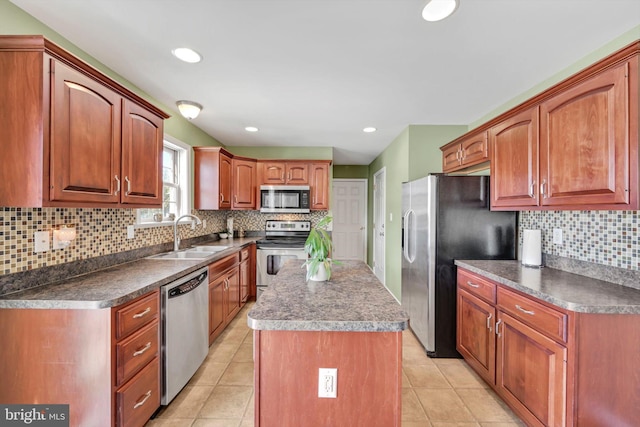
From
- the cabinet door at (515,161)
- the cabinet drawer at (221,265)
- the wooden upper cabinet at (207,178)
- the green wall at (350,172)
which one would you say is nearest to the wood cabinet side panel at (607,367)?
the cabinet door at (515,161)

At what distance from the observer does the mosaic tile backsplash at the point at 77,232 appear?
146 cm

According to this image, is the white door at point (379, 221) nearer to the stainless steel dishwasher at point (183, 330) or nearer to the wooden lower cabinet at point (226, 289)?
the wooden lower cabinet at point (226, 289)

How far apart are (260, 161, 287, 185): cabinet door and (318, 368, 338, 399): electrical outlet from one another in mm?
3534

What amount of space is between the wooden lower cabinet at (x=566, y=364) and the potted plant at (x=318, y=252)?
1.20 meters

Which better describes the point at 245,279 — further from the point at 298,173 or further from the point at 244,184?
the point at 298,173

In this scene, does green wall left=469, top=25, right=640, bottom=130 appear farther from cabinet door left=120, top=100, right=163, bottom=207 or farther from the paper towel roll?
cabinet door left=120, top=100, right=163, bottom=207

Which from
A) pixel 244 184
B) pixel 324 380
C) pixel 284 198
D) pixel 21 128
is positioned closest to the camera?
pixel 324 380

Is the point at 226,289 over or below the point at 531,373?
over

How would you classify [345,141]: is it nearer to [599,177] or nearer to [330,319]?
[599,177]

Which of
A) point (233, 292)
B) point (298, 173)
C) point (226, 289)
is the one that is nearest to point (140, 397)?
point (226, 289)

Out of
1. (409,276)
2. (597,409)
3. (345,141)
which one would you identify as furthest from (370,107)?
(597,409)

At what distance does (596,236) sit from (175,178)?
3.92 metres

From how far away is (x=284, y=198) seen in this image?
4.40 m

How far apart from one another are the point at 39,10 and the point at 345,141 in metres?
3.38
